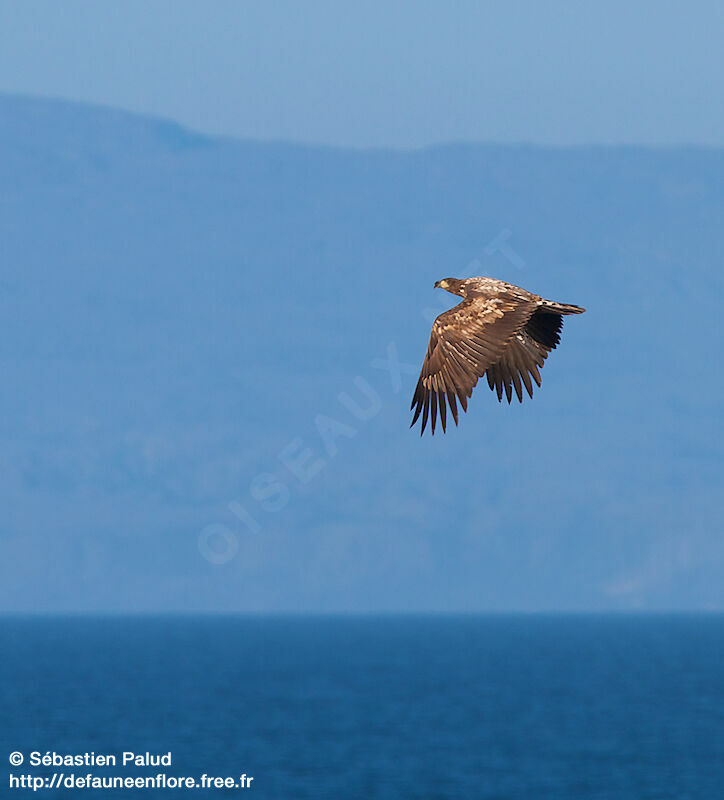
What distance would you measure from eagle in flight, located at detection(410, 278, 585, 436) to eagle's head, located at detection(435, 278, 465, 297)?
1.76 ft

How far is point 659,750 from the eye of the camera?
593 feet

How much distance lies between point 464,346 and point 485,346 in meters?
0.27

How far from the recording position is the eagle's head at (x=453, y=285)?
747 inches

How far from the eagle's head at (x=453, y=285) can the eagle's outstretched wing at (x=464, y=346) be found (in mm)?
1110

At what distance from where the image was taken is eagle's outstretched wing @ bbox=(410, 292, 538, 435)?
16875mm

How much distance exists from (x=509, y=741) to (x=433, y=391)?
173 m

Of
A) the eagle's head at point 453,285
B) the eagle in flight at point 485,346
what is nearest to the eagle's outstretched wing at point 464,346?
the eagle in flight at point 485,346

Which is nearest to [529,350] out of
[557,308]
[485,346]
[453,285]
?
[557,308]

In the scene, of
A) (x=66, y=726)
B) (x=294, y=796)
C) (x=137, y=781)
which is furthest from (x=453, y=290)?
(x=66, y=726)

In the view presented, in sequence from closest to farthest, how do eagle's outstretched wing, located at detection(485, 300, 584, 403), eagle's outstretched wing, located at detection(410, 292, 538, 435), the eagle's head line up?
eagle's outstretched wing, located at detection(410, 292, 538, 435), eagle's outstretched wing, located at detection(485, 300, 584, 403), the eagle's head

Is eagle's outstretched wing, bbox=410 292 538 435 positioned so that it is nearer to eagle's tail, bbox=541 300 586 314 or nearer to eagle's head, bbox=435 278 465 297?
eagle's tail, bbox=541 300 586 314

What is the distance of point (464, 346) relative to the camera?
17.2 m

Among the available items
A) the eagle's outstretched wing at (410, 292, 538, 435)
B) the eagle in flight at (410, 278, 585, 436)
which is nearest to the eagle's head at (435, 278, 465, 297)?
the eagle in flight at (410, 278, 585, 436)

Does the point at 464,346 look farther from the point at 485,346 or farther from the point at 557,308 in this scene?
the point at 557,308
